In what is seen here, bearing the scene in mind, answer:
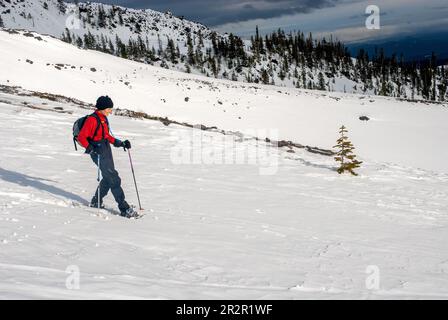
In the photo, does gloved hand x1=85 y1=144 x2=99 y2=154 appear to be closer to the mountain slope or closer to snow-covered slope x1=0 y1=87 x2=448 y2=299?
snow-covered slope x1=0 y1=87 x2=448 y2=299

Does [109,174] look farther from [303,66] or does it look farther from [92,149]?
[303,66]

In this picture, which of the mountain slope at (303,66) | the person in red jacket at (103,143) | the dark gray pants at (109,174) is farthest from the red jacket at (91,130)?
the mountain slope at (303,66)

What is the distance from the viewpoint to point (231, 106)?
4081cm

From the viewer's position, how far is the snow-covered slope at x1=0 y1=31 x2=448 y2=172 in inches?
1241

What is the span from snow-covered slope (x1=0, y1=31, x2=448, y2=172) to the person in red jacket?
21468 mm

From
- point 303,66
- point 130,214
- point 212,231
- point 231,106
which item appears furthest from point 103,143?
point 303,66

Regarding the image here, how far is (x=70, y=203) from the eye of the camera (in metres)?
9.20

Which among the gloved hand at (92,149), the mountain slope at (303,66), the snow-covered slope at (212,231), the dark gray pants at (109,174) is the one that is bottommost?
the snow-covered slope at (212,231)

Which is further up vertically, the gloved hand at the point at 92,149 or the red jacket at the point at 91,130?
the red jacket at the point at 91,130

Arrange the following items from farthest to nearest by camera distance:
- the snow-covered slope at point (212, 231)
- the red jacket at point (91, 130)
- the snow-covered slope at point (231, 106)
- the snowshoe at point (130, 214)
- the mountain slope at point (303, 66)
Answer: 1. the mountain slope at point (303, 66)
2. the snow-covered slope at point (231, 106)
3. the snowshoe at point (130, 214)
4. the red jacket at point (91, 130)
5. the snow-covered slope at point (212, 231)

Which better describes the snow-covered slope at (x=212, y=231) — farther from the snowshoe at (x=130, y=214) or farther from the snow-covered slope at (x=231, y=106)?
the snow-covered slope at (x=231, y=106)

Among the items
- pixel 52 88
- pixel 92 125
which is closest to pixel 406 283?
pixel 92 125

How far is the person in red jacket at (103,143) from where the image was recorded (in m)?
8.39

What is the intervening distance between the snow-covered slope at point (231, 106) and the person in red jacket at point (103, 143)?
845 inches
